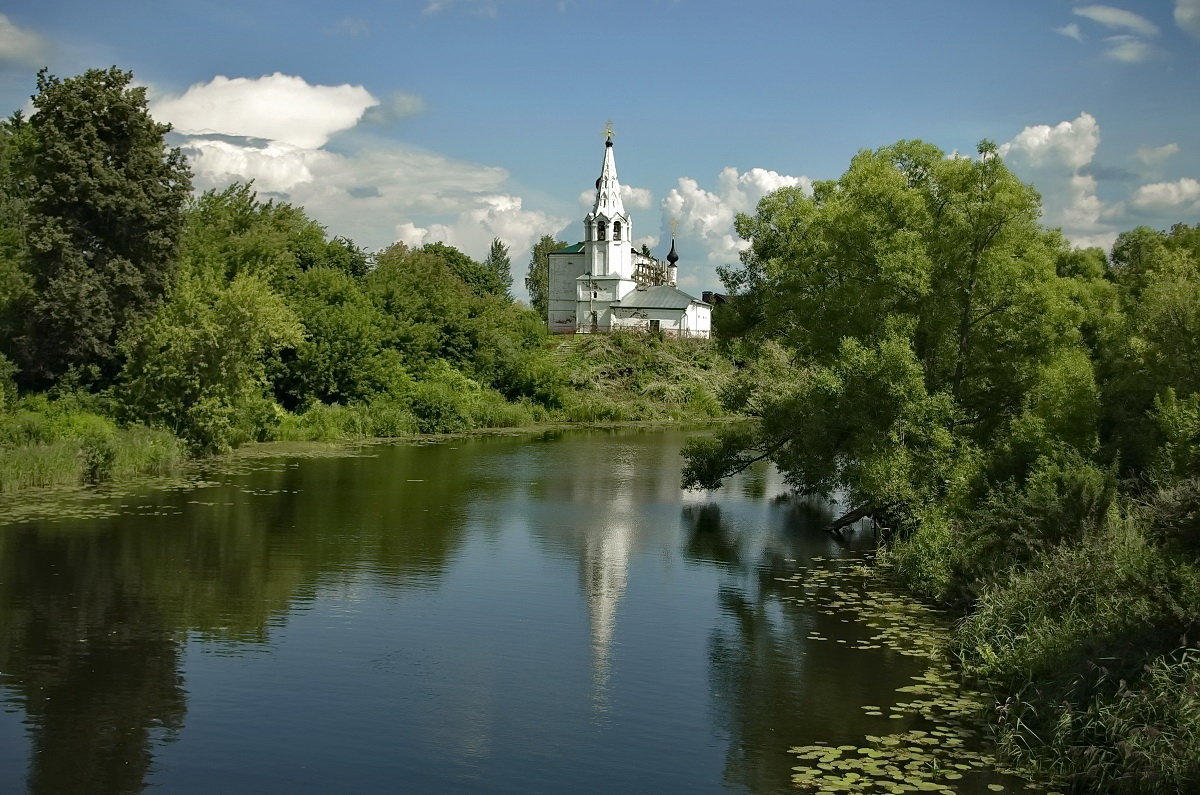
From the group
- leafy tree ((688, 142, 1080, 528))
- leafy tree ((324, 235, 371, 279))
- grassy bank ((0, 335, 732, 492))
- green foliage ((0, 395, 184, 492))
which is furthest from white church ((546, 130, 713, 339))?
leafy tree ((688, 142, 1080, 528))

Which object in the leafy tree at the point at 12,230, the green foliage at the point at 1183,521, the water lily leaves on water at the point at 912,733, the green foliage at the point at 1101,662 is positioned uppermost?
the leafy tree at the point at 12,230

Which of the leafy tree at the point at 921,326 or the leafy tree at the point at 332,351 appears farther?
the leafy tree at the point at 332,351

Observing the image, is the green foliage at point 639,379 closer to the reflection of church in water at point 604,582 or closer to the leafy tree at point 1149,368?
the reflection of church in water at point 604,582

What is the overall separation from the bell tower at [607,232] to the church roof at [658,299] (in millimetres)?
2852

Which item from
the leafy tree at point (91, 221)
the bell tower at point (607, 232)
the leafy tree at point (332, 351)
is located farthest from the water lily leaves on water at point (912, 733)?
the bell tower at point (607, 232)

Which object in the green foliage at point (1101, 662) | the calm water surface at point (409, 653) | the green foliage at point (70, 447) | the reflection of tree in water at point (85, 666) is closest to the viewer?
the green foliage at point (1101, 662)

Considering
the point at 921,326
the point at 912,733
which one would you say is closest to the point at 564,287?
the point at 921,326

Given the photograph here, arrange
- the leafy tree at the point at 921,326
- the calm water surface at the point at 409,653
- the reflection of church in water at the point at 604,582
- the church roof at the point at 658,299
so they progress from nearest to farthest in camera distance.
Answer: the calm water surface at the point at 409,653 < the reflection of church in water at the point at 604,582 < the leafy tree at the point at 921,326 < the church roof at the point at 658,299

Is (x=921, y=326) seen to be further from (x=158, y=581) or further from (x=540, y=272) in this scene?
(x=540, y=272)

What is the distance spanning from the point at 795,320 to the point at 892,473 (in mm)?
9677

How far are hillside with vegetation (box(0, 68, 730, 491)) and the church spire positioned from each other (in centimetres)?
6232

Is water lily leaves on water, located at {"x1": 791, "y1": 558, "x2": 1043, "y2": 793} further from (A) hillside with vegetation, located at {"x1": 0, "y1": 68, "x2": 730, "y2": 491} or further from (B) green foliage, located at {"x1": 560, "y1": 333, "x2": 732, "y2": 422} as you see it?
(B) green foliage, located at {"x1": 560, "y1": 333, "x2": 732, "y2": 422}

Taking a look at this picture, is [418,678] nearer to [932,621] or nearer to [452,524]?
[932,621]

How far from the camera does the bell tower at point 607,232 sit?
117 metres
